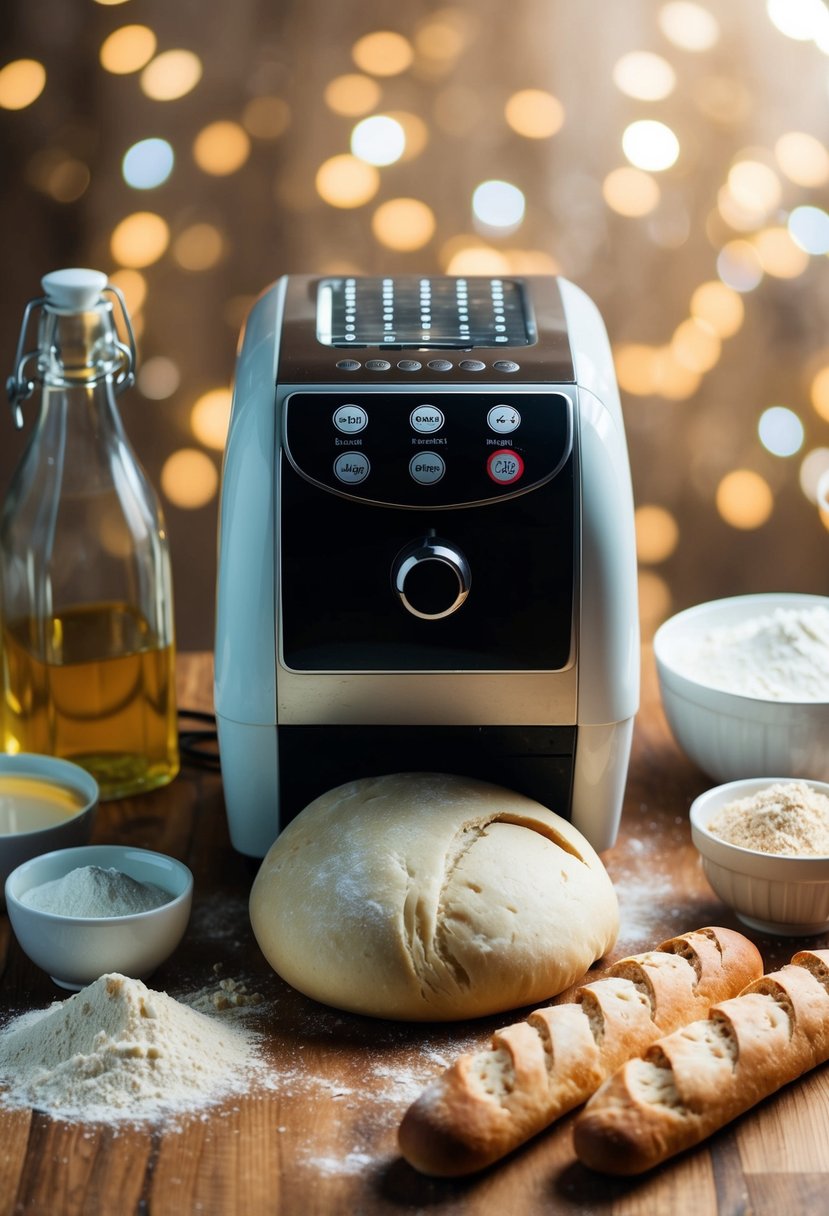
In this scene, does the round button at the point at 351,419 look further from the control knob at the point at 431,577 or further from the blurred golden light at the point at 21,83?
the blurred golden light at the point at 21,83

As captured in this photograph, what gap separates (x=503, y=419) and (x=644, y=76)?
698mm

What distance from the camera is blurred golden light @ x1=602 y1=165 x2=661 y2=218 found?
1.49 meters

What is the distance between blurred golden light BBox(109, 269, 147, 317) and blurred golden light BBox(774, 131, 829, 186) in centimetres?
72

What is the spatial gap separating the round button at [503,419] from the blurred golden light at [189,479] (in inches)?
27.0

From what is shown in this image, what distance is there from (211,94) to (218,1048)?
1.02 meters

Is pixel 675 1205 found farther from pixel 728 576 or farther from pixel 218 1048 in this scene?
pixel 728 576

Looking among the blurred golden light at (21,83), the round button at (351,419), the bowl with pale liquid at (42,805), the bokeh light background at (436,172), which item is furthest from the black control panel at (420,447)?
the blurred golden light at (21,83)

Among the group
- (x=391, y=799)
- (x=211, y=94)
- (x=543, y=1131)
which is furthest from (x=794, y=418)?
(x=543, y=1131)

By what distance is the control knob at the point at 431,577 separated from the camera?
0.93m

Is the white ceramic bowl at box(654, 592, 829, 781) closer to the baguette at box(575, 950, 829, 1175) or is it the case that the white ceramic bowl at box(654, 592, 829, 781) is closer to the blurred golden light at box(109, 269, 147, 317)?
the baguette at box(575, 950, 829, 1175)

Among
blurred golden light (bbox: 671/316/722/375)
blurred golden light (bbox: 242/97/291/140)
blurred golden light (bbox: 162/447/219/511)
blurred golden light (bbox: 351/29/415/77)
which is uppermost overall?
blurred golden light (bbox: 351/29/415/77)

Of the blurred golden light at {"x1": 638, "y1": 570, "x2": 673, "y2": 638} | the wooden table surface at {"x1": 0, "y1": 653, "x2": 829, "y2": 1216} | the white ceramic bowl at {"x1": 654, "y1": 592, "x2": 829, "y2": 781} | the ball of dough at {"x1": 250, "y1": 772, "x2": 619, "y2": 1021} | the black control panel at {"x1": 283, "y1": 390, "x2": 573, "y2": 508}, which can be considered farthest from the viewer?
the blurred golden light at {"x1": 638, "y1": 570, "x2": 673, "y2": 638}

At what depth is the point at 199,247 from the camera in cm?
148

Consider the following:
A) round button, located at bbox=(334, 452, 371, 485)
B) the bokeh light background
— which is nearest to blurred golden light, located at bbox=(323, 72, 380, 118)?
the bokeh light background
